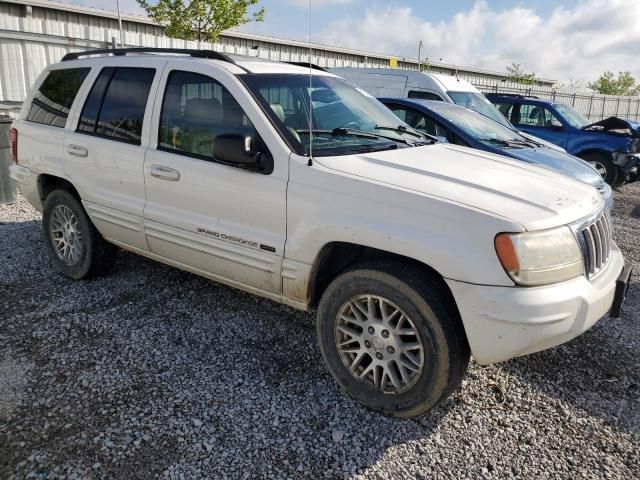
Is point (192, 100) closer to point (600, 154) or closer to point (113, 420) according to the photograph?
point (113, 420)

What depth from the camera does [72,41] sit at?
987 cm

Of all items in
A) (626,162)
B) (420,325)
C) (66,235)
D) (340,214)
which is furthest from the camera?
(626,162)

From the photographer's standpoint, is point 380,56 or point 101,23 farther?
point 380,56

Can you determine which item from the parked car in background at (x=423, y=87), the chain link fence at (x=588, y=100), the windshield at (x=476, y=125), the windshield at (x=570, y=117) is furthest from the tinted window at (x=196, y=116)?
the chain link fence at (x=588, y=100)

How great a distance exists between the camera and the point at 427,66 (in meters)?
26.0

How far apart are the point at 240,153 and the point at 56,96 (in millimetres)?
2549

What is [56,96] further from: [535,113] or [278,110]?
[535,113]

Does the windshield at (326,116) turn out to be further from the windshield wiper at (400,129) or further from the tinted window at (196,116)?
the tinted window at (196,116)

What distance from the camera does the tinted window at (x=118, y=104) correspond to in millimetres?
3873

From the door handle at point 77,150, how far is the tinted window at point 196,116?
2.92ft

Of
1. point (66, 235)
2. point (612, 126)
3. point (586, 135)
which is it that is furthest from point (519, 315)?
point (612, 126)

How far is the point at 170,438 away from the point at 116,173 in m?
2.18

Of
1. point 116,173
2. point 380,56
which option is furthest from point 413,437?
point 380,56

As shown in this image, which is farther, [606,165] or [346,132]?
[606,165]
